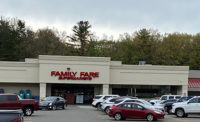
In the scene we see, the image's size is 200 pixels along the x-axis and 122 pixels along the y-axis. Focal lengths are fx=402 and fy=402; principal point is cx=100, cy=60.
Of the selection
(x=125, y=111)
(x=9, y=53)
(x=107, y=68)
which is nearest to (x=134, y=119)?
(x=125, y=111)

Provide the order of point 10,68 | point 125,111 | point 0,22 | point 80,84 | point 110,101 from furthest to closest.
→ point 0,22, point 80,84, point 10,68, point 110,101, point 125,111

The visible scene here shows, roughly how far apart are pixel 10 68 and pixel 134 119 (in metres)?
28.5

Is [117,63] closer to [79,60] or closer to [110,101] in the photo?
[79,60]

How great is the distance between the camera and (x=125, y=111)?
2828cm

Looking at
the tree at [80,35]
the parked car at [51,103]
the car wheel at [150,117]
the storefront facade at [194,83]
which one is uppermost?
the tree at [80,35]

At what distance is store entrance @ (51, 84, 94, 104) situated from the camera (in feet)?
193

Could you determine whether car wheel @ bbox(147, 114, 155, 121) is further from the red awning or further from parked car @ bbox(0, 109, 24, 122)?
the red awning

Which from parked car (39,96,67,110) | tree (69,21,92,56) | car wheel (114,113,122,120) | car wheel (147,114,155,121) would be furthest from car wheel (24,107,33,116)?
tree (69,21,92,56)

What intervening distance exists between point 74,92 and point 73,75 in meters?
Answer: 5.09

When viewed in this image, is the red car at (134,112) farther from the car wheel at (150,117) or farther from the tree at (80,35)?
the tree at (80,35)

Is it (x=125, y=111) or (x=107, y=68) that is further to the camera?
(x=107, y=68)

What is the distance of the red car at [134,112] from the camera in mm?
27875

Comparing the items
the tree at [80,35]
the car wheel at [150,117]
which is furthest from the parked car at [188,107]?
the tree at [80,35]

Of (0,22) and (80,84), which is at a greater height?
(0,22)
